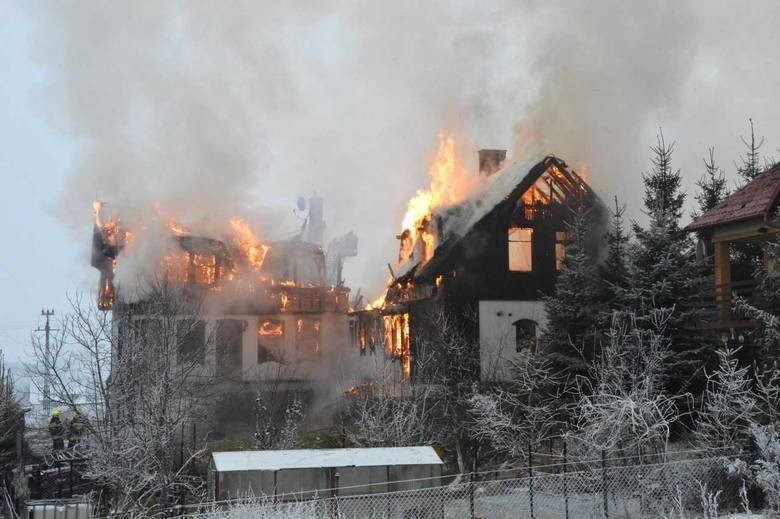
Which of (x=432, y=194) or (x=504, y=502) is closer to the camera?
(x=504, y=502)

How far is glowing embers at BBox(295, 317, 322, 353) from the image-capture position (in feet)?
128

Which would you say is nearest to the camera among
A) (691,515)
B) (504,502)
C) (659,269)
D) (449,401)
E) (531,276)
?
(691,515)

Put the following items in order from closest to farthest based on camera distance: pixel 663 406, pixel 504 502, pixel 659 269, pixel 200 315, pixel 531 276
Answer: pixel 504 502
pixel 663 406
pixel 659 269
pixel 531 276
pixel 200 315

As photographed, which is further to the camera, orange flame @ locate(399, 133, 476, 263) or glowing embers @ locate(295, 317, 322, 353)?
glowing embers @ locate(295, 317, 322, 353)

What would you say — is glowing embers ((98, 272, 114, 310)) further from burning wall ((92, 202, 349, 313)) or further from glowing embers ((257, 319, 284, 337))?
glowing embers ((257, 319, 284, 337))

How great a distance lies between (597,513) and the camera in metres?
14.3

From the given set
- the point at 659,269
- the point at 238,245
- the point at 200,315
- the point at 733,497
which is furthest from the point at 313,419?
the point at 733,497

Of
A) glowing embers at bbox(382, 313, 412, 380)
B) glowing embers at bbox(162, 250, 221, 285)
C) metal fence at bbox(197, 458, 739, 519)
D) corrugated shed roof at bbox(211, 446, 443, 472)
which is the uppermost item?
glowing embers at bbox(162, 250, 221, 285)

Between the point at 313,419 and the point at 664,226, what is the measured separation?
66.8 feet

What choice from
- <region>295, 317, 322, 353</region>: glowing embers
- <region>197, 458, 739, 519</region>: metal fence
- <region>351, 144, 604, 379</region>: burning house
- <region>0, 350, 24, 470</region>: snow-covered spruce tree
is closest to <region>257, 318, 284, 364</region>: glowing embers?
<region>295, 317, 322, 353</region>: glowing embers

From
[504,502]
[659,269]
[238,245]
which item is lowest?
[504,502]

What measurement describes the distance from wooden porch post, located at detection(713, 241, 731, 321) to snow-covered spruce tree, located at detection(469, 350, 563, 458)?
4390mm

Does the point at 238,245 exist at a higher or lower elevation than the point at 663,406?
higher

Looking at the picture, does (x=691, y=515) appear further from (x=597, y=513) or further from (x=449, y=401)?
(x=449, y=401)
